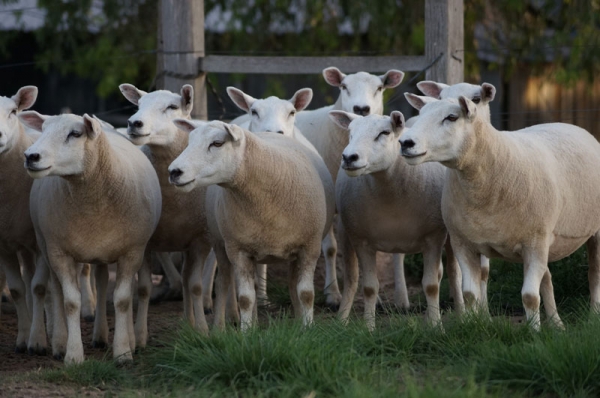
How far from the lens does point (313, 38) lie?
1277 centimetres

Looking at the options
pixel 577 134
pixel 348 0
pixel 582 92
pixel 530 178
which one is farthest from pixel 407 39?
pixel 530 178

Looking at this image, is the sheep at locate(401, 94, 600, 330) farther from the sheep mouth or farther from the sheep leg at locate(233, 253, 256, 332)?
the sheep leg at locate(233, 253, 256, 332)

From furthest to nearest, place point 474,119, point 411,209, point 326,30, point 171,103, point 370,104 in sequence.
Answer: point 326,30 < point 370,104 < point 171,103 < point 411,209 < point 474,119

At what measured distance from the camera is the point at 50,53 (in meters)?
12.6

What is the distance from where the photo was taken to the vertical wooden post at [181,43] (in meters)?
8.65

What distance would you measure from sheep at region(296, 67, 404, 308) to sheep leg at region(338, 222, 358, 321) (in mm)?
819

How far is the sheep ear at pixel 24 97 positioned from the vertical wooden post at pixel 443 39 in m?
3.24

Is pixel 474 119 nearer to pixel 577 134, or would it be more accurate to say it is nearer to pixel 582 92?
pixel 577 134

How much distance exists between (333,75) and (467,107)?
8.59 feet

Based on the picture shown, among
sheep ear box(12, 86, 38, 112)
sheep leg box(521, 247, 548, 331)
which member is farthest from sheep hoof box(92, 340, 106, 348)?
sheep leg box(521, 247, 548, 331)

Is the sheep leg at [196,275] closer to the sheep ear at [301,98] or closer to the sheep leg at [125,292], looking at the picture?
the sheep leg at [125,292]

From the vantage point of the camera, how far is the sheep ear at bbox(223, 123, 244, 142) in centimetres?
595

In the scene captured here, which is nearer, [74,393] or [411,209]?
[74,393]

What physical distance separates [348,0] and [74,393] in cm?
767
